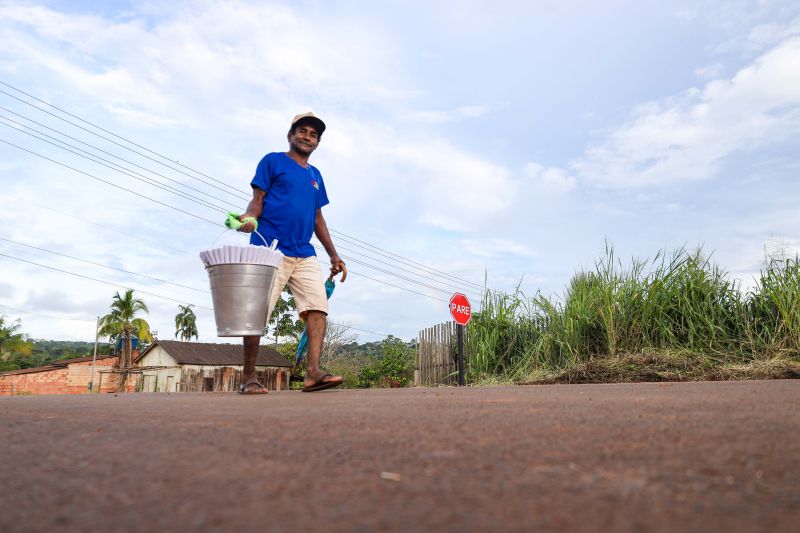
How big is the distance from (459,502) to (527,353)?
25.3 ft

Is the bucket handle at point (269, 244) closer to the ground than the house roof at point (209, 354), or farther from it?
closer to the ground

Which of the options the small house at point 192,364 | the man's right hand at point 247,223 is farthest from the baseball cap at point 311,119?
the small house at point 192,364

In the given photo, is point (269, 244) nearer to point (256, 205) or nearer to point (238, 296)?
point (256, 205)

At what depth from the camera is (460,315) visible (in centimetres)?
1013

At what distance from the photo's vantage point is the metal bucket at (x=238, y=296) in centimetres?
445

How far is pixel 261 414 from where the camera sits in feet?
9.12

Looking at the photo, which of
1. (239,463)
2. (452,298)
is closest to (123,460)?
(239,463)

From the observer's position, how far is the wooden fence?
38.2 ft

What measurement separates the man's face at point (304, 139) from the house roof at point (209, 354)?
1525 inches

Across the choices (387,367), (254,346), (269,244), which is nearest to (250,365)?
(254,346)

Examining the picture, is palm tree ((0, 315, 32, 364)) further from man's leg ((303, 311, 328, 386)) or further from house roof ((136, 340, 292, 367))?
man's leg ((303, 311, 328, 386))

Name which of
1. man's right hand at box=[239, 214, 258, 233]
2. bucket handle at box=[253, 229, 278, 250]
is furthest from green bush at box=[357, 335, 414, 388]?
man's right hand at box=[239, 214, 258, 233]

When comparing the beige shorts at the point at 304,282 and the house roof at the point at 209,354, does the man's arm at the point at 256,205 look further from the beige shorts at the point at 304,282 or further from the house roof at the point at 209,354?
the house roof at the point at 209,354

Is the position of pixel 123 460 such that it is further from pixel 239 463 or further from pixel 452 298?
pixel 452 298
